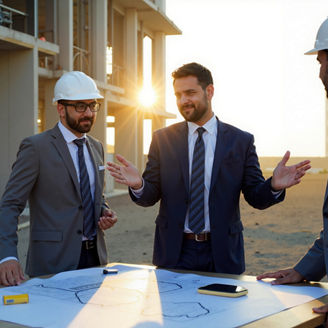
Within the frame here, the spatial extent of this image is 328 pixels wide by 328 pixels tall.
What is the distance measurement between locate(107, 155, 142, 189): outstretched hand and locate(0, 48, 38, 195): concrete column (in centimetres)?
1049

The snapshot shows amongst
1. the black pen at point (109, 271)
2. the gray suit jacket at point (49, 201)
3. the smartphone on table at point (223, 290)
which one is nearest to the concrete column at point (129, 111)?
the gray suit jacket at point (49, 201)

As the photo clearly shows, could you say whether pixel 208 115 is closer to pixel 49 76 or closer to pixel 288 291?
pixel 288 291

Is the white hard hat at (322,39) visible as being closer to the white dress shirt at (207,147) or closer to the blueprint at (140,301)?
the white dress shirt at (207,147)

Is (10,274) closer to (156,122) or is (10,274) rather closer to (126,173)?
(126,173)

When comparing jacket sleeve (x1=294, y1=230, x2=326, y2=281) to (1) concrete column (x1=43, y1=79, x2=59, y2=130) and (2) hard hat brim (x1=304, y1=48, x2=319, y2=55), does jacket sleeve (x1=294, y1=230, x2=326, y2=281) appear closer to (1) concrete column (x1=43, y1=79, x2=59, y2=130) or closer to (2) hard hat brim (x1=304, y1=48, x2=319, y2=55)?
(2) hard hat brim (x1=304, y1=48, x2=319, y2=55)

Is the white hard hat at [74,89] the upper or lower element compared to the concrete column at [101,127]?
lower

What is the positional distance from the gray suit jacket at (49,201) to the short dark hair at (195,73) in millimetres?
989

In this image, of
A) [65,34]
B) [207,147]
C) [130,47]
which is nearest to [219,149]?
[207,147]

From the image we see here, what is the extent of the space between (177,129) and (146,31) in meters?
23.3

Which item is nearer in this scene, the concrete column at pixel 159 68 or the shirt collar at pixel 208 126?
the shirt collar at pixel 208 126

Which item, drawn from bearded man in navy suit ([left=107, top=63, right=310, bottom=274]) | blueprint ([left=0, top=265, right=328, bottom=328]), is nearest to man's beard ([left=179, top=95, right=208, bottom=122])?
bearded man in navy suit ([left=107, top=63, right=310, bottom=274])

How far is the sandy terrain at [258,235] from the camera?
8.45 m

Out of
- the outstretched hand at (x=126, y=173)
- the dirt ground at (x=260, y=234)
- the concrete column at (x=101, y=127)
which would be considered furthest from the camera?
the concrete column at (x=101, y=127)

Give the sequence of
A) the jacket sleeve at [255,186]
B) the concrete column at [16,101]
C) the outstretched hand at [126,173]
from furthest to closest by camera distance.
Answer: the concrete column at [16,101] → the jacket sleeve at [255,186] → the outstretched hand at [126,173]
